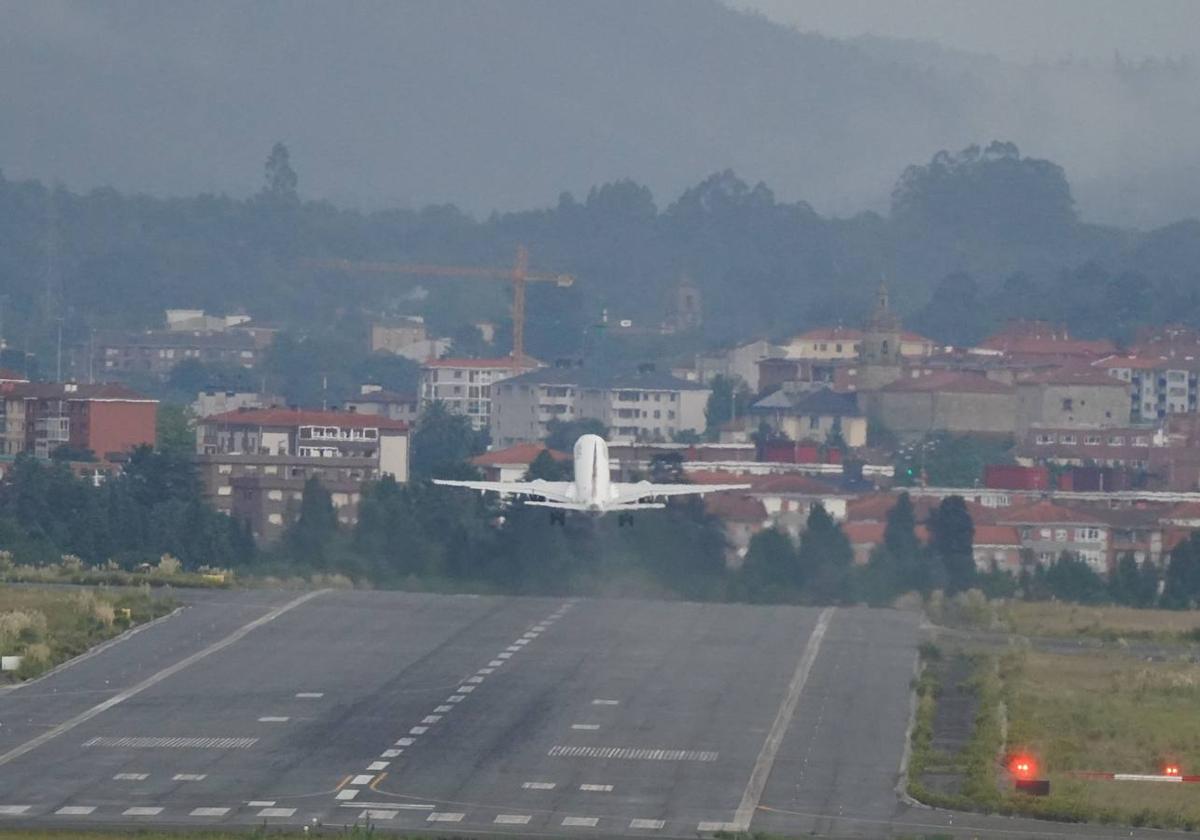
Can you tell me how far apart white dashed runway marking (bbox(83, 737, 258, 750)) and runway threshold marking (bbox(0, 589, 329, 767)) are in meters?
1.36

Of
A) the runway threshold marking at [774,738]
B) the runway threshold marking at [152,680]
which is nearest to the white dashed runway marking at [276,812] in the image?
the runway threshold marking at [152,680]

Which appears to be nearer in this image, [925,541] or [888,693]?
[888,693]

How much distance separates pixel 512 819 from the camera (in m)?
56.1

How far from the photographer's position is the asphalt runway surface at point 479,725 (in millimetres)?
57031

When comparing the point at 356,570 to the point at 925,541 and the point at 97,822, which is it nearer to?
the point at 925,541

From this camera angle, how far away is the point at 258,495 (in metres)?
158

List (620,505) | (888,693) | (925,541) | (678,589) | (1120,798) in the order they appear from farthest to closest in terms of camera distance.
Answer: (925,541)
(678,589)
(620,505)
(888,693)
(1120,798)

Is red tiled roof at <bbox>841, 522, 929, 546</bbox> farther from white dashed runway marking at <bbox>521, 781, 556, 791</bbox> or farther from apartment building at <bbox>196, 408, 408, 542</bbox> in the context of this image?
white dashed runway marking at <bbox>521, 781, 556, 791</bbox>

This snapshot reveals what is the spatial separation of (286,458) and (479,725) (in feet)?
326

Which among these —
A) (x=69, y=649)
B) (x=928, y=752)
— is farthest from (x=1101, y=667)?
(x=69, y=649)

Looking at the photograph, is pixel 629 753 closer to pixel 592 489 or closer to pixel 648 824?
pixel 648 824

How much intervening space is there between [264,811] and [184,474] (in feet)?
275

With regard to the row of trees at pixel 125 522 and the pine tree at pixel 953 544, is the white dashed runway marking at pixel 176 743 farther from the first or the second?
the pine tree at pixel 953 544

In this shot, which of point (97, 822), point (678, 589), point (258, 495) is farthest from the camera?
point (258, 495)
